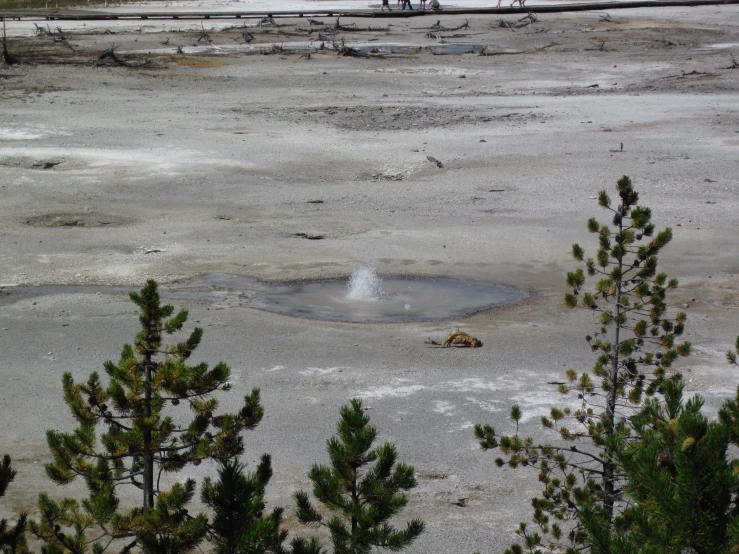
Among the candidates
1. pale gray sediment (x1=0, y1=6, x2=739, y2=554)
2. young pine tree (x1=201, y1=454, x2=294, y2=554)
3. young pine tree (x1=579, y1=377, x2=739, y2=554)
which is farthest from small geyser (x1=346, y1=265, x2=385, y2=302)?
young pine tree (x1=579, y1=377, x2=739, y2=554)

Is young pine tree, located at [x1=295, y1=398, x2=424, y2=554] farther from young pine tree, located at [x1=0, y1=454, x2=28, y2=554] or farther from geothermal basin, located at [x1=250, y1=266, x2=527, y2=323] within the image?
geothermal basin, located at [x1=250, y1=266, x2=527, y2=323]

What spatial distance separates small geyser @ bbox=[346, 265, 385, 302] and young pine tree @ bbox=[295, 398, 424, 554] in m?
7.87

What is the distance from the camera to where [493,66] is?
104 feet

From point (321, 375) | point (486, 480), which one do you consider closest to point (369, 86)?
point (321, 375)

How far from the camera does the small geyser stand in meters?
12.2

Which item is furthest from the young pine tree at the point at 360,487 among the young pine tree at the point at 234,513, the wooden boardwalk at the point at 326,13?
the wooden boardwalk at the point at 326,13

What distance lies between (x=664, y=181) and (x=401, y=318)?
7786 millimetres

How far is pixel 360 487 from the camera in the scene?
426 centimetres

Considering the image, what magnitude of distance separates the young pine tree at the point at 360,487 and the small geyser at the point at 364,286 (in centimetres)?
787

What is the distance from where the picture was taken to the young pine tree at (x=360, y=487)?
4.06m

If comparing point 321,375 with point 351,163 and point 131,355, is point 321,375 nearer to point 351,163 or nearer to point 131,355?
point 131,355

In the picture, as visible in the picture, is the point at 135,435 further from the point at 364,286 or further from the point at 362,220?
the point at 362,220

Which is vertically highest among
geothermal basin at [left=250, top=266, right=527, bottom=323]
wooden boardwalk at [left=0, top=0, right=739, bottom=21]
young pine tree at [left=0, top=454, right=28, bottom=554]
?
wooden boardwalk at [left=0, top=0, right=739, bottom=21]

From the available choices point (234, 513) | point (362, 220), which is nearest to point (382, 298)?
point (362, 220)
